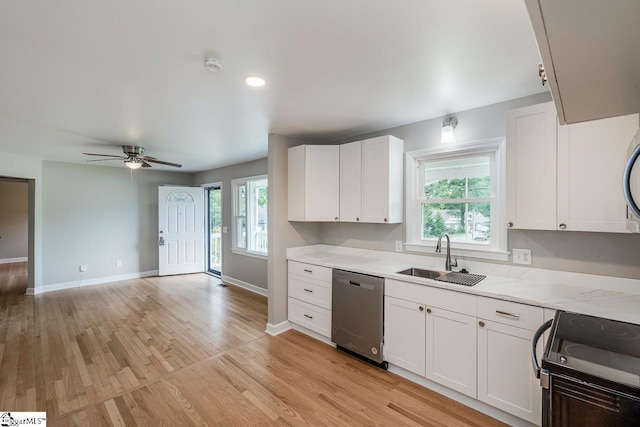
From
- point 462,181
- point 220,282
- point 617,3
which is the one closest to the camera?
point 617,3

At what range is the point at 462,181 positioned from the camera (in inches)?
108

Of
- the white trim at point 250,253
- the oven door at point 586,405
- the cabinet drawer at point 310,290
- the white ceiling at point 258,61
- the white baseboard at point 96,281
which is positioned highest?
the white ceiling at point 258,61

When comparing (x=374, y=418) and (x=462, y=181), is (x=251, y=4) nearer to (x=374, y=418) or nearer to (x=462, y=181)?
(x=462, y=181)

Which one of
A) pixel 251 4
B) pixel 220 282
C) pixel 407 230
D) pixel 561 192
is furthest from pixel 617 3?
pixel 220 282

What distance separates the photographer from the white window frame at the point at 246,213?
5121mm

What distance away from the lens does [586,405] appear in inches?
35.6

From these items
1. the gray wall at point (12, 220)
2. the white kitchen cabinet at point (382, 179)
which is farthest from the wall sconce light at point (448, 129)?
the gray wall at point (12, 220)

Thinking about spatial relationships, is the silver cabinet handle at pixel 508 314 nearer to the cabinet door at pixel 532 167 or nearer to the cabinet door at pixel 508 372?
the cabinet door at pixel 508 372

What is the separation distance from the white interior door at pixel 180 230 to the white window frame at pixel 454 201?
17.1 feet

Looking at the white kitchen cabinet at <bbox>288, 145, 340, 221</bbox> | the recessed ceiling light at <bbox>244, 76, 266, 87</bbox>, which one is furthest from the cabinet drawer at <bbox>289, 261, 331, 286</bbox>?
the recessed ceiling light at <bbox>244, 76, 266, 87</bbox>

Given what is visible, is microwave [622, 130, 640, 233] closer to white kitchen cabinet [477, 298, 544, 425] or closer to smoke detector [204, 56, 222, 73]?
white kitchen cabinet [477, 298, 544, 425]

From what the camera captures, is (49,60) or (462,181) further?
(462,181)

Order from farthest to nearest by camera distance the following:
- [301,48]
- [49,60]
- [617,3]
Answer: [49,60] → [301,48] → [617,3]

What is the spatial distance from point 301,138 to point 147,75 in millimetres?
1940
